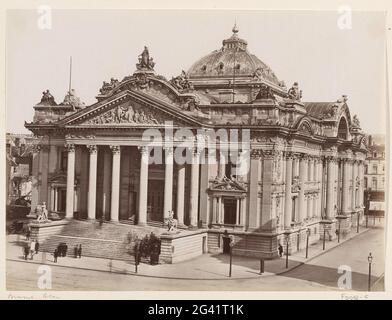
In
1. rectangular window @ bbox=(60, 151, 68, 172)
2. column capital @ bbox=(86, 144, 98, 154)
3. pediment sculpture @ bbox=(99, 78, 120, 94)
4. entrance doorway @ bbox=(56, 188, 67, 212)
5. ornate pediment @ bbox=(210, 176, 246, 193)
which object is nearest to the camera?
pediment sculpture @ bbox=(99, 78, 120, 94)

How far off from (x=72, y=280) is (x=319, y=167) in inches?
550

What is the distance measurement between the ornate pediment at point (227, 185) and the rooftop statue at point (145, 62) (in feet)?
17.7

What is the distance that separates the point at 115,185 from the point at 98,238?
2628 millimetres

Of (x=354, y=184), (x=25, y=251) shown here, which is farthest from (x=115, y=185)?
(x=354, y=184)

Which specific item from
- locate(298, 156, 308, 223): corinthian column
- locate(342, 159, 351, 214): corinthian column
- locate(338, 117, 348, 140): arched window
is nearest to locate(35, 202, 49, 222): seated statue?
locate(298, 156, 308, 223): corinthian column

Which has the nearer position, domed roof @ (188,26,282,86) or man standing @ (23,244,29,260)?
man standing @ (23,244,29,260)

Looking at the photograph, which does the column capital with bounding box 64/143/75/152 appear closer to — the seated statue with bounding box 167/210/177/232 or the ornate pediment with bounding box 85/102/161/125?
the ornate pediment with bounding box 85/102/161/125

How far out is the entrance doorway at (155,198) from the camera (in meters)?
28.3

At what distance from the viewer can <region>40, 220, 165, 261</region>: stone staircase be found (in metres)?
25.7

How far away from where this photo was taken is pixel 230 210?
27.6m

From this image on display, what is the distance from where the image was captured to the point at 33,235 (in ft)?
86.7

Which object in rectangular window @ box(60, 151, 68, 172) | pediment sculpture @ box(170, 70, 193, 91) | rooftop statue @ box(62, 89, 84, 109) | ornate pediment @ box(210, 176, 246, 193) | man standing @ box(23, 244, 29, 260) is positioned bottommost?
man standing @ box(23, 244, 29, 260)

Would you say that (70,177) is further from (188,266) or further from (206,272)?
(206,272)

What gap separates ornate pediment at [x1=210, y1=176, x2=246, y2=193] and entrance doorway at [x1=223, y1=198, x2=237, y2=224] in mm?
455
